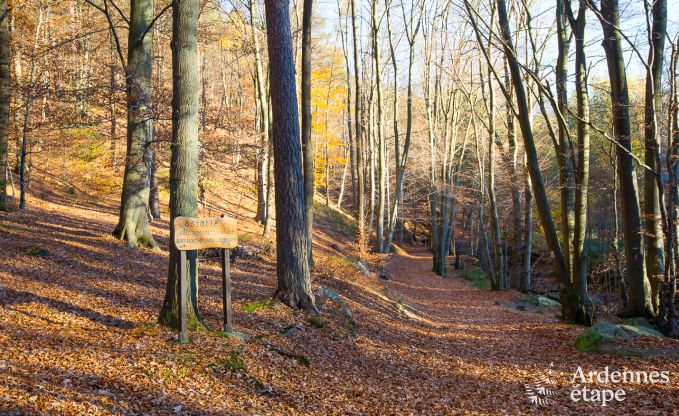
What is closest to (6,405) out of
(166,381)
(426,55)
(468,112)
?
(166,381)

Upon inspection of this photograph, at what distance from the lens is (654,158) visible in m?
9.52

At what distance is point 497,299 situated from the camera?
16875 mm

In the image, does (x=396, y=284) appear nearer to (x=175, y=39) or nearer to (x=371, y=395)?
(x=371, y=395)

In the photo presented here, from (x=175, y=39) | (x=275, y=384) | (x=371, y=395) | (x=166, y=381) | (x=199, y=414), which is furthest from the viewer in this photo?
(x=175, y=39)

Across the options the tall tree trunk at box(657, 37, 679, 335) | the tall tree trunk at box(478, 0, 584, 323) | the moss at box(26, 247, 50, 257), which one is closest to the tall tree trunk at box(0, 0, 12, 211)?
the moss at box(26, 247, 50, 257)

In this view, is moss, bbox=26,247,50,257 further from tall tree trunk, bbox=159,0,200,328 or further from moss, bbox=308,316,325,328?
moss, bbox=308,316,325,328

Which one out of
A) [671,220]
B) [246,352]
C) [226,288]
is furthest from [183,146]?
[671,220]

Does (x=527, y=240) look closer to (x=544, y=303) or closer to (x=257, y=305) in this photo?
(x=544, y=303)

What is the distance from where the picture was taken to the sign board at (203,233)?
5.91 m

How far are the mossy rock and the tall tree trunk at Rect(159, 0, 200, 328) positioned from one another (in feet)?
21.5

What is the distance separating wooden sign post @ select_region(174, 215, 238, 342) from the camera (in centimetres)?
591

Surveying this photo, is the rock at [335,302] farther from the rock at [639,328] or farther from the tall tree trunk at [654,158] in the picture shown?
the tall tree trunk at [654,158]

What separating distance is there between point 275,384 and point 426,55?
21.3 meters

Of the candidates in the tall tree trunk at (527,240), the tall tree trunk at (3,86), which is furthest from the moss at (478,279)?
the tall tree trunk at (3,86)
